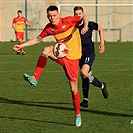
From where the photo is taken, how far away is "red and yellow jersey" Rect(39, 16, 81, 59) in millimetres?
9328

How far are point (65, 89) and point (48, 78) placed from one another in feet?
8.84

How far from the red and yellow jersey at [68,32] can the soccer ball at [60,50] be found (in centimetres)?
7

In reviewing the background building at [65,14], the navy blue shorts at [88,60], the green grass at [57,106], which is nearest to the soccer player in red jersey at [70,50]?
the green grass at [57,106]

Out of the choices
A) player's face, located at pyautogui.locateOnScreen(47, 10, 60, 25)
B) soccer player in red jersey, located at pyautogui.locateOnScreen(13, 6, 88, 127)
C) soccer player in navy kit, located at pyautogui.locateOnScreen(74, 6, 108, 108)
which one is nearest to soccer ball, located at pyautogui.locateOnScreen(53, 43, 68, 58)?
soccer player in red jersey, located at pyautogui.locateOnScreen(13, 6, 88, 127)

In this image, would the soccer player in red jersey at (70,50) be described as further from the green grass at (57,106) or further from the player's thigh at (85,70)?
the player's thigh at (85,70)

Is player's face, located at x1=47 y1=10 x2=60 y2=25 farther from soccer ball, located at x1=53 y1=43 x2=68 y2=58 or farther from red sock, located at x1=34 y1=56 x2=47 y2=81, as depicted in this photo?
red sock, located at x1=34 y1=56 x2=47 y2=81

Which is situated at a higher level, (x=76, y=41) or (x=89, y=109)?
(x=76, y=41)

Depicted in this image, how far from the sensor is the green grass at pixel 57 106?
9062mm

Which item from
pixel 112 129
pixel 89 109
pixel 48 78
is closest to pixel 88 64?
pixel 89 109

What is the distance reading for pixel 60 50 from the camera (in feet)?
30.6

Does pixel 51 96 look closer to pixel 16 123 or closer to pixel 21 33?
pixel 16 123

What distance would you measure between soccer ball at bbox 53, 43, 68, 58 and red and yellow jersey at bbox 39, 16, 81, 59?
7 cm

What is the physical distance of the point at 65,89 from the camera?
14062mm

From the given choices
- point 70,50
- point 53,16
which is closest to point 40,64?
point 70,50
